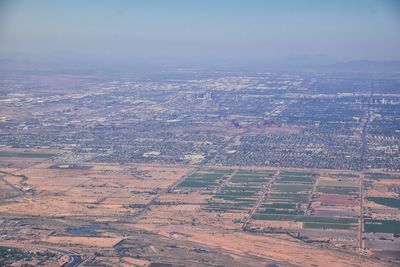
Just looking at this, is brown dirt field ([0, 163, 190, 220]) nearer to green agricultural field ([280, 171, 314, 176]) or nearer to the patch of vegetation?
the patch of vegetation

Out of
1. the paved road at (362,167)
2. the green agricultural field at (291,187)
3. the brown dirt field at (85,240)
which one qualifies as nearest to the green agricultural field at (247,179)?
the green agricultural field at (291,187)

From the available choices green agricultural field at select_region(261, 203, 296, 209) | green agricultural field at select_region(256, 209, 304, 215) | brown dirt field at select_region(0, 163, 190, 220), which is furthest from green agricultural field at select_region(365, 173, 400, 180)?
brown dirt field at select_region(0, 163, 190, 220)

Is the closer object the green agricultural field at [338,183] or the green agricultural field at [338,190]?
the green agricultural field at [338,190]

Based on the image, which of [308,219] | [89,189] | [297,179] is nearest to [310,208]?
[308,219]

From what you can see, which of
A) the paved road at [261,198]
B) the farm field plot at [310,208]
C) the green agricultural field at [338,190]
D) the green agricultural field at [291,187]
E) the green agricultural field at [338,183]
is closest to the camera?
the farm field plot at [310,208]

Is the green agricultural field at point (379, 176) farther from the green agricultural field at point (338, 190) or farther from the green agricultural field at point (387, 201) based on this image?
the green agricultural field at point (387, 201)

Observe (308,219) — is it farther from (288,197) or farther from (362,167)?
(362,167)

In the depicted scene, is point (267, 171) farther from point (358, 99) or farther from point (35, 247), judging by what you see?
point (358, 99)
